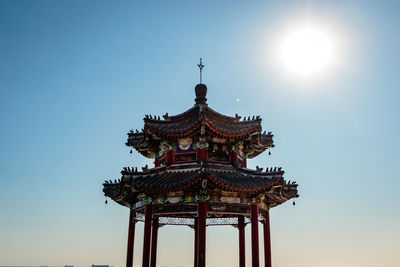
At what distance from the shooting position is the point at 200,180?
21.2m

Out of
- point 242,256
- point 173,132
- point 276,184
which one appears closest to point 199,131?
point 173,132

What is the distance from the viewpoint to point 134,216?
2550 centimetres

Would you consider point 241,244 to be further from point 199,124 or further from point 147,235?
point 199,124

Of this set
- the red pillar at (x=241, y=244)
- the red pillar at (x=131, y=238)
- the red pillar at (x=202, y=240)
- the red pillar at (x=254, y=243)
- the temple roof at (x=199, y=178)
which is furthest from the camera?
the red pillar at (x=241, y=244)

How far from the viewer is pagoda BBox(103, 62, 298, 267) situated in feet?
72.4

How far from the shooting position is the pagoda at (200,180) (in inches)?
869

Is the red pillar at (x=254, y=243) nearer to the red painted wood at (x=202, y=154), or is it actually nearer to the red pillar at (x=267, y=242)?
the red pillar at (x=267, y=242)

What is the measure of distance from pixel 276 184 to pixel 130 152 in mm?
12122

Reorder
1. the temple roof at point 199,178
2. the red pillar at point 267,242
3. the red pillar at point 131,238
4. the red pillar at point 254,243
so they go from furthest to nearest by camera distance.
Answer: the red pillar at point 131,238
the red pillar at point 267,242
the red pillar at point 254,243
the temple roof at point 199,178

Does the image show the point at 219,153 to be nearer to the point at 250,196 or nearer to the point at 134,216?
the point at 250,196

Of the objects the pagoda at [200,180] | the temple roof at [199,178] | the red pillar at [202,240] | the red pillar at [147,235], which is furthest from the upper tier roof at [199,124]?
the red pillar at [202,240]

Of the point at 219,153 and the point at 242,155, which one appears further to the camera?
the point at 242,155

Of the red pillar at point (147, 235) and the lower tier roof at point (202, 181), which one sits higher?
the lower tier roof at point (202, 181)

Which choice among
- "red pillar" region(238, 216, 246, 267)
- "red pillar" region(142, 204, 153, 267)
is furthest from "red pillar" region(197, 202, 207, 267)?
"red pillar" region(238, 216, 246, 267)
